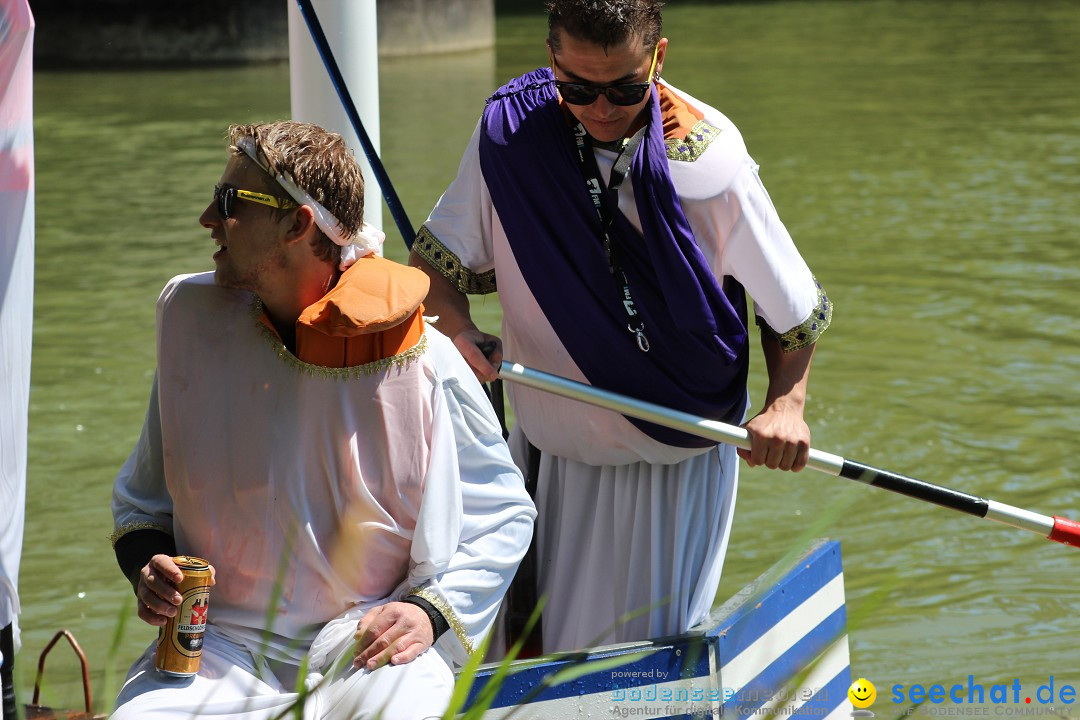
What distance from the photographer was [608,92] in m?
2.90

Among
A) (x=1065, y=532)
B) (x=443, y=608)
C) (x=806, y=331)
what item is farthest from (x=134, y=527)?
(x=1065, y=532)

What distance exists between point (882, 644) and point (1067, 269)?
505 cm

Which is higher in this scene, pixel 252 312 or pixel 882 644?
pixel 252 312

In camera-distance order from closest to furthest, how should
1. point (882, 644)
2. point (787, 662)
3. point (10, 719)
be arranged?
point (10, 719)
point (787, 662)
point (882, 644)

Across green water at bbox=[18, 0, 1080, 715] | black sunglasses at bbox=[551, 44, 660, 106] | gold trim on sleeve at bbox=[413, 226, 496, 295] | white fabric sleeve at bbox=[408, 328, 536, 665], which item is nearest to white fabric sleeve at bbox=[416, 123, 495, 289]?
gold trim on sleeve at bbox=[413, 226, 496, 295]

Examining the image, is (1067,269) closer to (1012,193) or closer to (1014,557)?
(1012,193)

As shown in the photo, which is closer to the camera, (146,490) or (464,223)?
(146,490)

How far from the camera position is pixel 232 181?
8.54ft

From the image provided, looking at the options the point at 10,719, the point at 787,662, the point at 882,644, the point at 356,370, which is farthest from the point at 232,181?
the point at 882,644

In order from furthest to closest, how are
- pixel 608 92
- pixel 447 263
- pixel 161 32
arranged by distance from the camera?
pixel 161 32 → pixel 447 263 → pixel 608 92

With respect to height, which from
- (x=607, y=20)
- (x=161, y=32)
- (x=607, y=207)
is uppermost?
(x=607, y=20)

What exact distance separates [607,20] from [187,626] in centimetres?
136

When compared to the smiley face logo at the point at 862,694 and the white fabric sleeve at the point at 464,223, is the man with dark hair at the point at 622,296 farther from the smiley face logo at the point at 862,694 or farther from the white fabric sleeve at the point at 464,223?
the smiley face logo at the point at 862,694

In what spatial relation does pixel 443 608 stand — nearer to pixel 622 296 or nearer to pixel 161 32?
pixel 622 296
